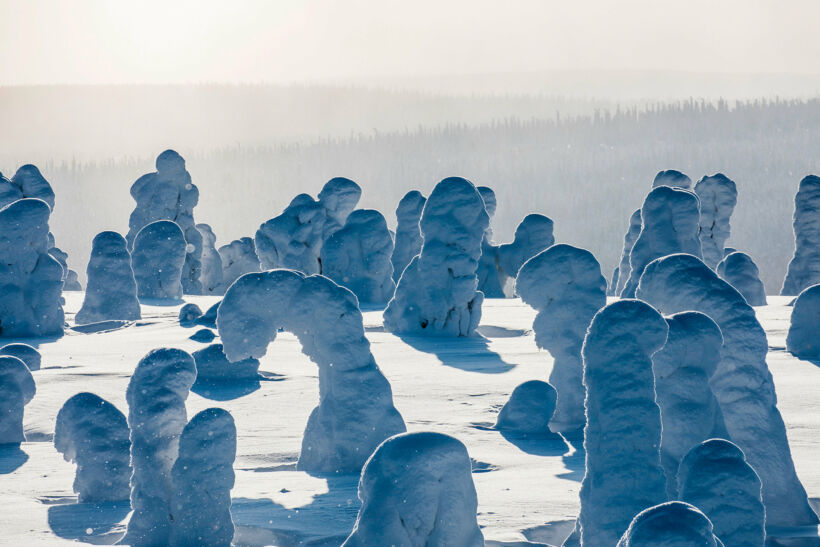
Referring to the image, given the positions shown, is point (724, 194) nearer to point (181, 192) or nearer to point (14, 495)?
point (181, 192)

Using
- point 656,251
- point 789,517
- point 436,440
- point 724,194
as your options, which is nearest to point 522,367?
point 656,251

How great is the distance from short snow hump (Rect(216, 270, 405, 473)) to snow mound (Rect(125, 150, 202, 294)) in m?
23.9

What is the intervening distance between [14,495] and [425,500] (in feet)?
15.0

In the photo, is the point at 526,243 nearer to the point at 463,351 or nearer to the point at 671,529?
the point at 463,351

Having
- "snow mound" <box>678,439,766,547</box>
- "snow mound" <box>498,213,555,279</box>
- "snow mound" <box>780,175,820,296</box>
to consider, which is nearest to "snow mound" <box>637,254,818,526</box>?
"snow mound" <box>678,439,766,547</box>

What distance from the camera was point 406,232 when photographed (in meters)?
29.2

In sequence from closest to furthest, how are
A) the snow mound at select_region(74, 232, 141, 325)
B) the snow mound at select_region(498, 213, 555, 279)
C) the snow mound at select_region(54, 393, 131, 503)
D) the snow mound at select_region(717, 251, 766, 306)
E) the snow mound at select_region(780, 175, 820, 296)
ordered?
the snow mound at select_region(54, 393, 131, 503)
the snow mound at select_region(74, 232, 141, 325)
the snow mound at select_region(717, 251, 766, 306)
the snow mound at select_region(780, 175, 820, 296)
the snow mound at select_region(498, 213, 555, 279)

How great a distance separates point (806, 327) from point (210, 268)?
2538 centimetres

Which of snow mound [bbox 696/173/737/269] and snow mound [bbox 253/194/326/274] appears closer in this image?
snow mound [bbox 253/194/326/274]

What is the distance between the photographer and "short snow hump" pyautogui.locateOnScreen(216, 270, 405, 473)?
378 inches

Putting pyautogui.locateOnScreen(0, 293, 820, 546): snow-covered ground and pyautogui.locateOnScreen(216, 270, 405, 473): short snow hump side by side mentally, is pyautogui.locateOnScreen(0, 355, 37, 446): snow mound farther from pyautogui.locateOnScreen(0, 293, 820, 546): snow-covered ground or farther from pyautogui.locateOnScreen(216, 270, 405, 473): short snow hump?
pyautogui.locateOnScreen(216, 270, 405, 473): short snow hump

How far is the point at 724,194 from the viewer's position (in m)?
30.4

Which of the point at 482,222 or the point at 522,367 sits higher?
the point at 482,222

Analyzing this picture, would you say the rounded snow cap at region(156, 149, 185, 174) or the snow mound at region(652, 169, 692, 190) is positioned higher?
the rounded snow cap at region(156, 149, 185, 174)
